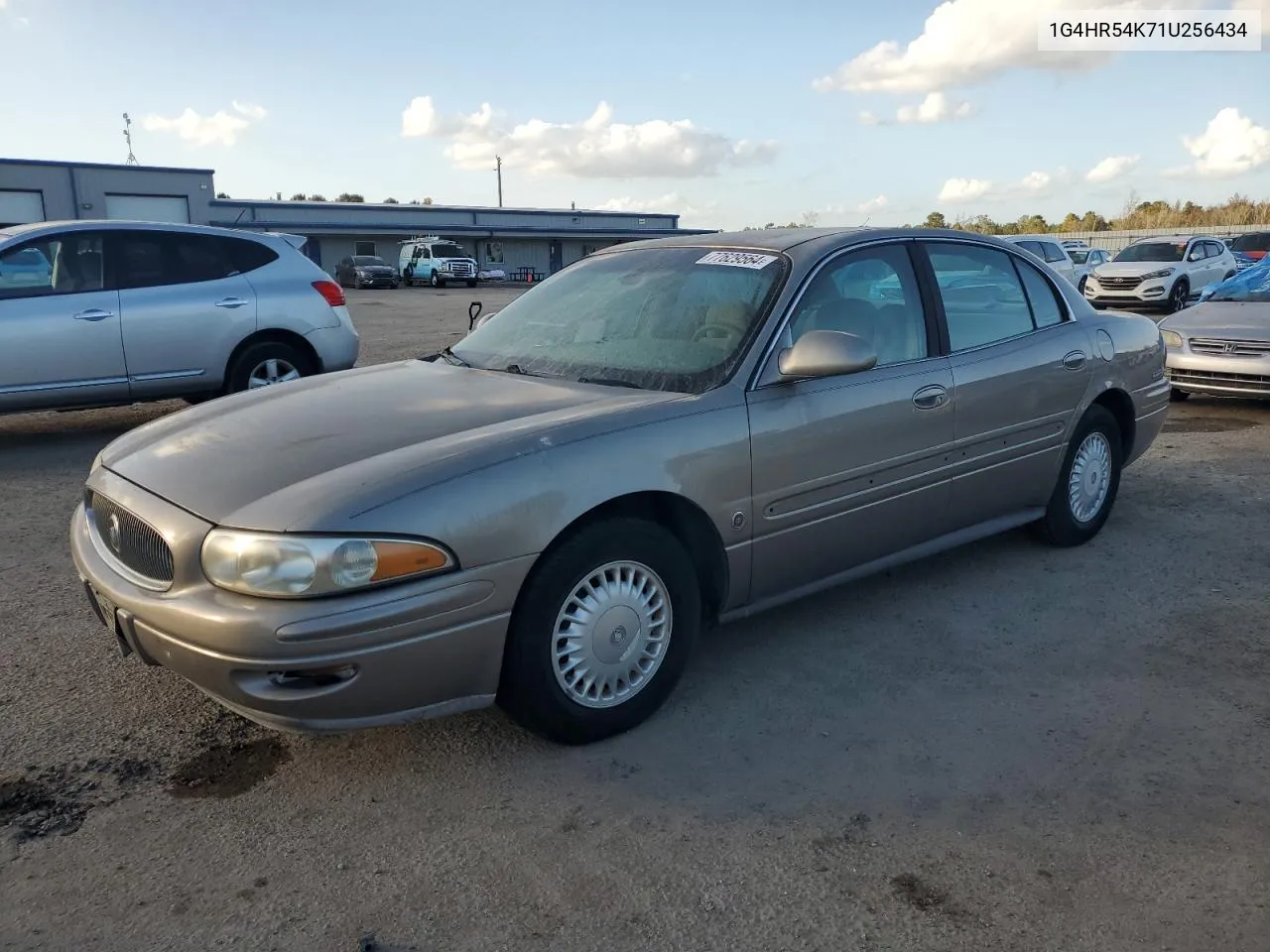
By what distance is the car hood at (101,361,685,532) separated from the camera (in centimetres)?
276

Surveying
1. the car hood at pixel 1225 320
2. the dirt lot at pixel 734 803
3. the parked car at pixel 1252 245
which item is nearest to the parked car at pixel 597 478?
the dirt lot at pixel 734 803

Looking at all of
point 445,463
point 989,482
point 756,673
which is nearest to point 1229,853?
point 756,673

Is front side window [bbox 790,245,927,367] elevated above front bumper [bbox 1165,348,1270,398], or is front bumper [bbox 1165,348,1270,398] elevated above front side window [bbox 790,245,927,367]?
front side window [bbox 790,245,927,367]

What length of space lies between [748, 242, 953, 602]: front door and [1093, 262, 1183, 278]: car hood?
17976 mm

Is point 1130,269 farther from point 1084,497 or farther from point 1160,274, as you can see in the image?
point 1084,497

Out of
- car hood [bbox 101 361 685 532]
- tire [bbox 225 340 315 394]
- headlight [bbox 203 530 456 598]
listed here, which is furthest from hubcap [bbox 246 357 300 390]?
headlight [bbox 203 530 456 598]

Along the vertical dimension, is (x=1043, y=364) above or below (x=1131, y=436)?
above

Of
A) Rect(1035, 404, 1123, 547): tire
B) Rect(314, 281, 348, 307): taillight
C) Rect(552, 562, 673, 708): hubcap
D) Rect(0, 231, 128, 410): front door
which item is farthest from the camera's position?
Rect(314, 281, 348, 307): taillight

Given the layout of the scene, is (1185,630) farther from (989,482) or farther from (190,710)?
(190,710)

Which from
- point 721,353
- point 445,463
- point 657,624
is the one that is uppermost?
point 721,353

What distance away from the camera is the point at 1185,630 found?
160 inches

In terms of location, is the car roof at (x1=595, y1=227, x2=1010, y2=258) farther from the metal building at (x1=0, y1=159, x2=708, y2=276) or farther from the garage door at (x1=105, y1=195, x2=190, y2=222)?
the garage door at (x1=105, y1=195, x2=190, y2=222)

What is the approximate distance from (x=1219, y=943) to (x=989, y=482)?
2366 mm

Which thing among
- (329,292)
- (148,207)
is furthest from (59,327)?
(148,207)
